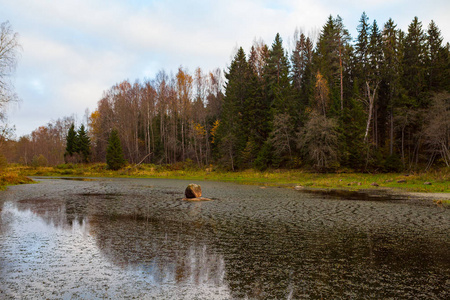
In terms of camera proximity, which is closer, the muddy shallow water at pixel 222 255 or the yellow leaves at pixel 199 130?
the muddy shallow water at pixel 222 255

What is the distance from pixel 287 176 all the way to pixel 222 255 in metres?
35.6

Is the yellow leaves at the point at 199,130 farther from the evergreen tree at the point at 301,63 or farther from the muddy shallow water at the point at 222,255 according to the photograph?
the muddy shallow water at the point at 222,255

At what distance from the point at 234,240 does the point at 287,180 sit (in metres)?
31.3

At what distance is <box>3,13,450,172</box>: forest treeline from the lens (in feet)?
138

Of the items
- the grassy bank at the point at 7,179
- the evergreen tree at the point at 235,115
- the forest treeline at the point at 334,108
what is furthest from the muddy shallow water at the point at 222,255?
the evergreen tree at the point at 235,115

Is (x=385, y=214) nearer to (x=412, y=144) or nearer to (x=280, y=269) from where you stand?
(x=280, y=269)

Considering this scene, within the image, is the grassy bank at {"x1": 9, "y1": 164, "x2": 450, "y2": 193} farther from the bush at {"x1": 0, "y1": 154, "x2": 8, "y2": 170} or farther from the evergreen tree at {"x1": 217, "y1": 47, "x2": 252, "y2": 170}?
the bush at {"x1": 0, "y1": 154, "x2": 8, "y2": 170}

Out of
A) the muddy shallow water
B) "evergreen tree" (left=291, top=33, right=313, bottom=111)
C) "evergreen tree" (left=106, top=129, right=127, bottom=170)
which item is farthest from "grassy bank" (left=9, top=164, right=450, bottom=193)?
"evergreen tree" (left=291, top=33, right=313, bottom=111)

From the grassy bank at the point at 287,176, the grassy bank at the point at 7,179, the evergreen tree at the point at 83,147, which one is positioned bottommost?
the grassy bank at the point at 287,176

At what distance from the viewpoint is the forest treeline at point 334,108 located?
42031 millimetres

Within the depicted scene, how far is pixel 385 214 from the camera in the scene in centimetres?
1473

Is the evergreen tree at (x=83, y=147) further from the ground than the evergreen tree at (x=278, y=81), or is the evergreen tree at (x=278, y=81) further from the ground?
the evergreen tree at (x=278, y=81)

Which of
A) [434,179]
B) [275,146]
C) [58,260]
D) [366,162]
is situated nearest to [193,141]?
[275,146]

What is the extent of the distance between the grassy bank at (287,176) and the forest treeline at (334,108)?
2763 mm
